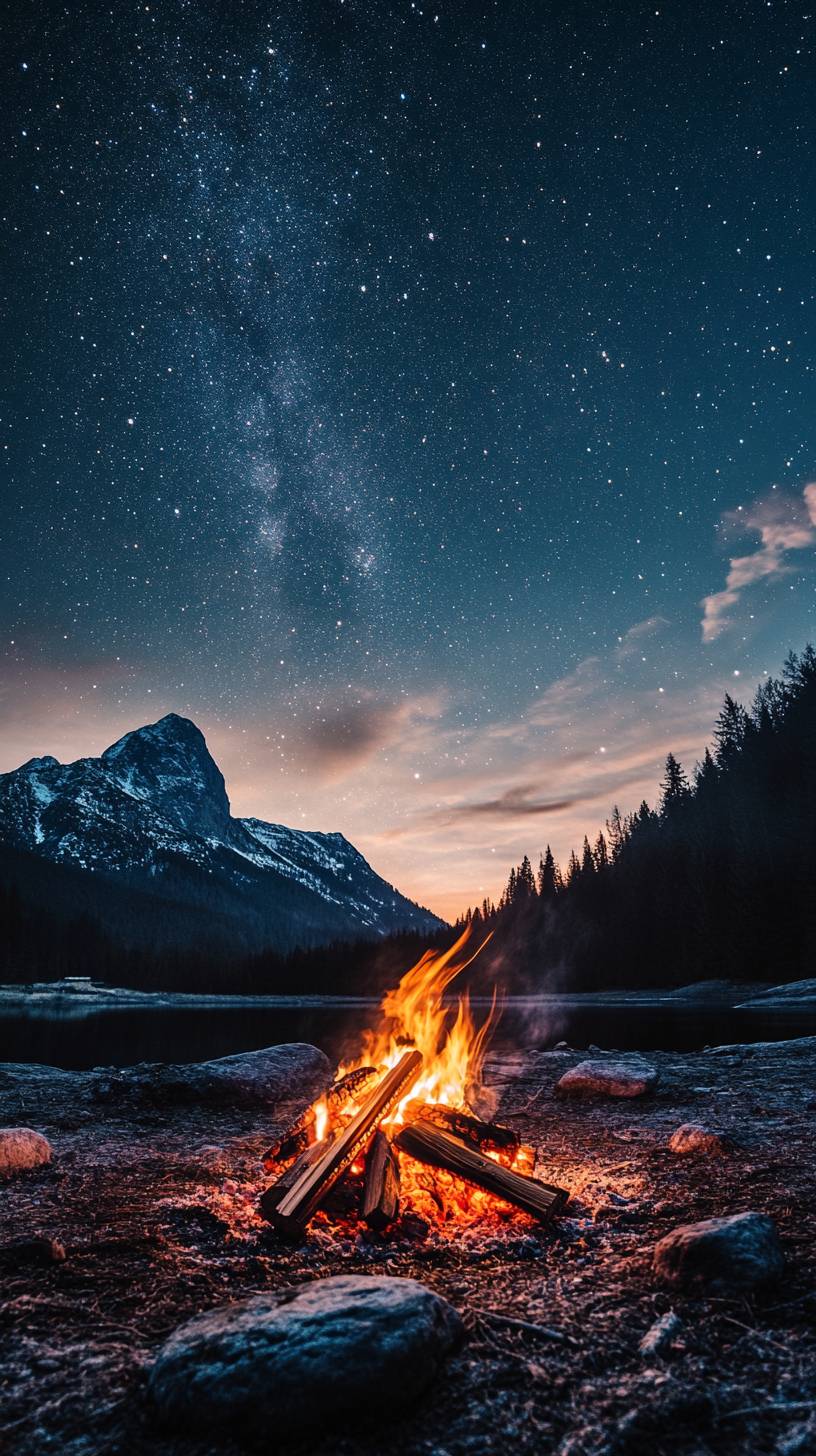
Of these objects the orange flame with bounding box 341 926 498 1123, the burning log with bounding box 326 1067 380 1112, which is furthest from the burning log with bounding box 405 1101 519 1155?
the burning log with bounding box 326 1067 380 1112

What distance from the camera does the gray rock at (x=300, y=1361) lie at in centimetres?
250

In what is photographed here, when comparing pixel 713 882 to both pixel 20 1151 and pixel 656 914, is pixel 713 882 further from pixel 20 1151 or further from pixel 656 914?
pixel 20 1151

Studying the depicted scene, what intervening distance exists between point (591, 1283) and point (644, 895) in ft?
241

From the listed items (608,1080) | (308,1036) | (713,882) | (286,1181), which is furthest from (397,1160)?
(713,882)

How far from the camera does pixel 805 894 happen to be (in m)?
47.4

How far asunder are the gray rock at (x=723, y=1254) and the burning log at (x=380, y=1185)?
188 centimetres

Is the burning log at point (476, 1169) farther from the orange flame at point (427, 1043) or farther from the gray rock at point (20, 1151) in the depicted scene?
the gray rock at point (20, 1151)

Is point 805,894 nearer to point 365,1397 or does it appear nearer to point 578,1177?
point 578,1177

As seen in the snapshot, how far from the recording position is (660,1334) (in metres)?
3.03

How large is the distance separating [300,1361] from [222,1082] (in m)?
7.97

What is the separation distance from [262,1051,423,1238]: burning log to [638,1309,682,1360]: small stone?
2.44m

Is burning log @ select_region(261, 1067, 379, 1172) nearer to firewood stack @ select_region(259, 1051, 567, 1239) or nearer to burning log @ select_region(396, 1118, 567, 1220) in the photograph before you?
firewood stack @ select_region(259, 1051, 567, 1239)

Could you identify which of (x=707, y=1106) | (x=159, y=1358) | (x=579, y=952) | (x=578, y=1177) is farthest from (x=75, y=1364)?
(x=579, y=952)

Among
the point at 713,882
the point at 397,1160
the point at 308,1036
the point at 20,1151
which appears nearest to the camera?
the point at 397,1160
